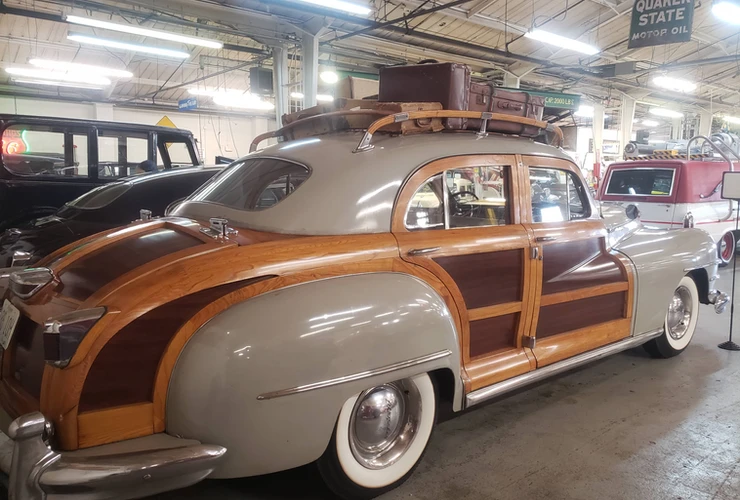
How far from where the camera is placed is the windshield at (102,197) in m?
5.16

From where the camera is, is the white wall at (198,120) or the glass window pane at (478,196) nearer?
the glass window pane at (478,196)

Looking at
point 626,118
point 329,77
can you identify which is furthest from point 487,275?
point 626,118

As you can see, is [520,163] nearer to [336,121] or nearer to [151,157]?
[336,121]

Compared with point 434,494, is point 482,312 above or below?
above

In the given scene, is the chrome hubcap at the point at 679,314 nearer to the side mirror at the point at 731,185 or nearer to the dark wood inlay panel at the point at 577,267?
the side mirror at the point at 731,185

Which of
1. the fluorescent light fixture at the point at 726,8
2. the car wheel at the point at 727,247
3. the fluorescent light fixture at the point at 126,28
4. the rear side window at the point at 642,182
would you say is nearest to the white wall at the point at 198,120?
the fluorescent light fixture at the point at 126,28

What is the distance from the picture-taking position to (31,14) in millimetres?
9969

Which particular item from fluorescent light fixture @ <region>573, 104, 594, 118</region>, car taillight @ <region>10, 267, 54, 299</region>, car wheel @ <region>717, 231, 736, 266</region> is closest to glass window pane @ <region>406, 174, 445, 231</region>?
car taillight @ <region>10, 267, 54, 299</region>

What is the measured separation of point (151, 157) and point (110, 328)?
5.69 meters

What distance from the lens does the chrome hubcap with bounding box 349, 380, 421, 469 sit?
241 cm

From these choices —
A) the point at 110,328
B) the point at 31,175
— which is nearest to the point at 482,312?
the point at 110,328

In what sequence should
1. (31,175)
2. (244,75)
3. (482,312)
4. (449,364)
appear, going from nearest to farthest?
(449,364) < (482,312) < (31,175) < (244,75)

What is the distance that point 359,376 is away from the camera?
2.16m

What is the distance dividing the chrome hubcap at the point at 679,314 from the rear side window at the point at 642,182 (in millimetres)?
4114
